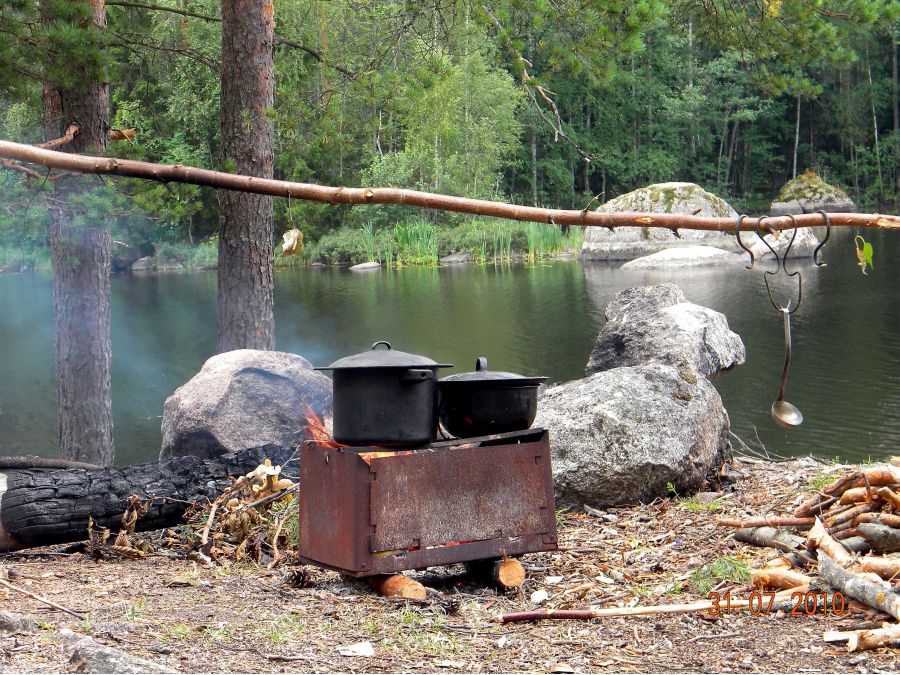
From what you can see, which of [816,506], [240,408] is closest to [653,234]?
[240,408]

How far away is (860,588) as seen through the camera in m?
3.60

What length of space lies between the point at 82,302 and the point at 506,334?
945cm

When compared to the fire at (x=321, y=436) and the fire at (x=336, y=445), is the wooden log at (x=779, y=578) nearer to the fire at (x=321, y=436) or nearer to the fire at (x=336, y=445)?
the fire at (x=336, y=445)

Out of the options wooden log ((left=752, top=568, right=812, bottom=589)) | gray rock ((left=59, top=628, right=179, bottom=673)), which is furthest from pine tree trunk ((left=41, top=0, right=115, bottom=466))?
wooden log ((left=752, top=568, right=812, bottom=589))

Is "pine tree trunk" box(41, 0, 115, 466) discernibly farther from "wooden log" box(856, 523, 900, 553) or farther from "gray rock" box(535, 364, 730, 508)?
"wooden log" box(856, 523, 900, 553)

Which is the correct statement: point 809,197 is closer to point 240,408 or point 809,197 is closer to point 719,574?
point 240,408

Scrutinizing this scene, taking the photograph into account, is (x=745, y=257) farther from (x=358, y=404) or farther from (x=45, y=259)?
(x=358, y=404)

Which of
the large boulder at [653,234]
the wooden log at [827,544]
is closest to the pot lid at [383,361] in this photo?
the wooden log at [827,544]

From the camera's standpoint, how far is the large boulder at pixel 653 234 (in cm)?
2919

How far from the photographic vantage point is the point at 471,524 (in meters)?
4.33

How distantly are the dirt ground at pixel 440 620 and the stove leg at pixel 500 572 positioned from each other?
0.19 feet

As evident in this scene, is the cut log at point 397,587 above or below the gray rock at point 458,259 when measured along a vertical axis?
below

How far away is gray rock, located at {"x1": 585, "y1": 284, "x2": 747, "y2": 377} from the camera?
296 inches

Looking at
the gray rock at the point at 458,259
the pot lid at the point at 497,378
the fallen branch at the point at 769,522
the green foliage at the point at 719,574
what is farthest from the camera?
the gray rock at the point at 458,259
